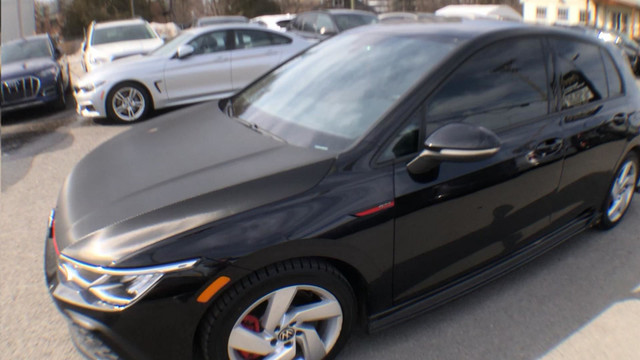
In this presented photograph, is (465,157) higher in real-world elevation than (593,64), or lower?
lower

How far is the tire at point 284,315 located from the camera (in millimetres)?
2072

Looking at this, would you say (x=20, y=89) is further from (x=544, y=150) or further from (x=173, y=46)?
(x=544, y=150)

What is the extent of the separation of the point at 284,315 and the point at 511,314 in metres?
1.44

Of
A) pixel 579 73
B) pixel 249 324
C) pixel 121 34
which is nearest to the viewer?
pixel 249 324

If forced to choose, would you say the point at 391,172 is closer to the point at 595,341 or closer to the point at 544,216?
the point at 544,216

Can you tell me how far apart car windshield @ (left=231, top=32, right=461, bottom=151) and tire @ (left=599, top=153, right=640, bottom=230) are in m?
1.91

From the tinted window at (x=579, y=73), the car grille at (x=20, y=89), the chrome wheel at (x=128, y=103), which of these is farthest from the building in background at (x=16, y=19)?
the tinted window at (x=579, y=73)

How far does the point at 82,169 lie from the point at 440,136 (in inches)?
78.0

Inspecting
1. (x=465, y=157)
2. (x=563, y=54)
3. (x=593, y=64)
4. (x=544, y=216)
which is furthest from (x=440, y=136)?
(x=593, y=64)

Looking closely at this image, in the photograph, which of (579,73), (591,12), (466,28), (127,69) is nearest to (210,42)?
(127,69)

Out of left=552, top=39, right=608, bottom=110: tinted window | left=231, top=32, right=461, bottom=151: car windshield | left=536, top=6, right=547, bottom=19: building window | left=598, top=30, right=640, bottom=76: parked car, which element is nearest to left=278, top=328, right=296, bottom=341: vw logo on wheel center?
left=231, top=32, right=461, bottom=151: car windshield

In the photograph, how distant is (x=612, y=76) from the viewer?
358 cm

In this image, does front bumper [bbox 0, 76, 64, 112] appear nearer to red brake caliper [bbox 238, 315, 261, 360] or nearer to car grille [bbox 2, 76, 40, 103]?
car grille [bbox 2, 76, 40, 103]

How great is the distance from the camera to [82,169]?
2.89m
